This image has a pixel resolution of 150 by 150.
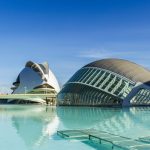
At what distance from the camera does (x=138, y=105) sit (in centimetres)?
4081

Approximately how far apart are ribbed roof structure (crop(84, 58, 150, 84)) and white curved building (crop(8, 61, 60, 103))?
4124cm

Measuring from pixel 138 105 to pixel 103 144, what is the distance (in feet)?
99.9

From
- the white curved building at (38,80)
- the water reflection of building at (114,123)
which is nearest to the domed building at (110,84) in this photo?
the water reflection of building at (114,123)

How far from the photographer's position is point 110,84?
38.8 meters

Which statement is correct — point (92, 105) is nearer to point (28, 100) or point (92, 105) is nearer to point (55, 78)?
point (28, 100)

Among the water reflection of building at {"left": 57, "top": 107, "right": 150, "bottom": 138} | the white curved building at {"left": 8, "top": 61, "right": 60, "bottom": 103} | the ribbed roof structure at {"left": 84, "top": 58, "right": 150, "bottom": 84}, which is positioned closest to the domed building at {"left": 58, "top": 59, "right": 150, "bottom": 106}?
the ribbed roof structure at {"left": 84, "top": 58, "right": 150, "bottom": 84}

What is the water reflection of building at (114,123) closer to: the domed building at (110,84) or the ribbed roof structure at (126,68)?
the domed building at (110,84)

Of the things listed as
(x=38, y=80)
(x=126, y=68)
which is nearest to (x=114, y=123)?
(x=126, y=68)

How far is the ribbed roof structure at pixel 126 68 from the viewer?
1565 inches

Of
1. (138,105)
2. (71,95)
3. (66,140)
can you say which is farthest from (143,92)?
(66,140)

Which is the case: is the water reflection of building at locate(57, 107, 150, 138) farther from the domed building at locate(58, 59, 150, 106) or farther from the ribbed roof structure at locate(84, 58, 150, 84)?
the ribbed roof structure at locate(84, 58, 150, 84)

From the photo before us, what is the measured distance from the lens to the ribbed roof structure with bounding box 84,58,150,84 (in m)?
39.8

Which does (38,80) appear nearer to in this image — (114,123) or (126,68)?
(126,68)

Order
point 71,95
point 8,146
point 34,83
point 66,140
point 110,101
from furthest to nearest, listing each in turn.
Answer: point 34,83, point 71,95, point 110,101, point 66,140, point 8,146
